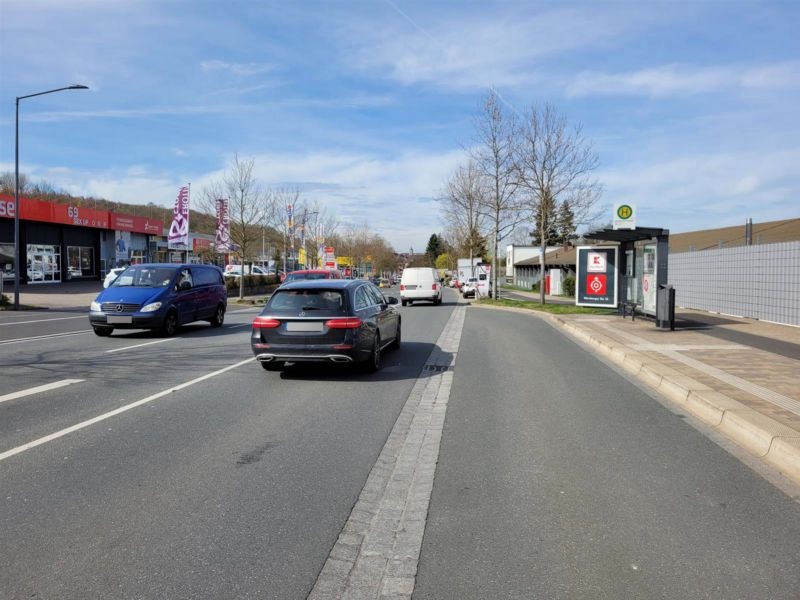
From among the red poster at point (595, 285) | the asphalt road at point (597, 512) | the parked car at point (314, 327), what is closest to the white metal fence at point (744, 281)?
the red poster at point (595, 285)

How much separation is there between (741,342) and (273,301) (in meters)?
10.0

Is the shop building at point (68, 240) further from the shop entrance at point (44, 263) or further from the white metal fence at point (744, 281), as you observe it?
the white metal fence at point (744, 281)

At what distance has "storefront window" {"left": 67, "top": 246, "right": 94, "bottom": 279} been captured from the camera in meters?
44.0

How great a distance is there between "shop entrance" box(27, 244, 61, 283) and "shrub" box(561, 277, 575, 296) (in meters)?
35.9

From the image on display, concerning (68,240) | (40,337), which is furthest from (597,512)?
(68,240)

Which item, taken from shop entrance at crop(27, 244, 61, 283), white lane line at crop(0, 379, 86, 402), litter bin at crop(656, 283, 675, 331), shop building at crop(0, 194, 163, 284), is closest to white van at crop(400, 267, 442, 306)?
litter bin at crop(656, 283, 675, 331)

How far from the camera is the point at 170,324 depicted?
15586 millimetres

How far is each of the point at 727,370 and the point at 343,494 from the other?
7.42m

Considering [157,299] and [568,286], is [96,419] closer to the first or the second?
[157,299]

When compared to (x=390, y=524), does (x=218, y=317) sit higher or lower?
higher

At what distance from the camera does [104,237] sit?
158 feet

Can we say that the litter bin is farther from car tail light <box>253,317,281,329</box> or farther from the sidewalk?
car tail light <box>253,317,281,329</box>

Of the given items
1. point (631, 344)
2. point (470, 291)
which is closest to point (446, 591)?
point (631, 344)

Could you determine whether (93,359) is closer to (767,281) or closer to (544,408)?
(544,408)
